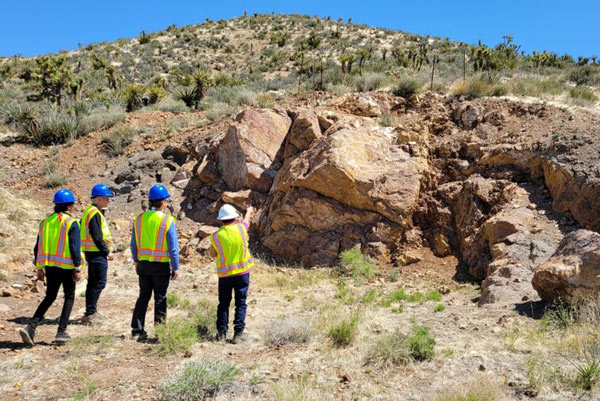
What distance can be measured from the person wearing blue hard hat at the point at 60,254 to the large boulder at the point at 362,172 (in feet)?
16.7

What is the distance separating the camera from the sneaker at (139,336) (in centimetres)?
520

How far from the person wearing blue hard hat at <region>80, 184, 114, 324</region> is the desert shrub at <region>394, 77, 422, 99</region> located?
29.6 feet

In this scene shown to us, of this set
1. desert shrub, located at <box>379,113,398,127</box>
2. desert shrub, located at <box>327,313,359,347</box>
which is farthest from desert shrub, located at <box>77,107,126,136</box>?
desert shrub, located at <box>327,313,359,347</box>

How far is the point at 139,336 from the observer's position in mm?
5227

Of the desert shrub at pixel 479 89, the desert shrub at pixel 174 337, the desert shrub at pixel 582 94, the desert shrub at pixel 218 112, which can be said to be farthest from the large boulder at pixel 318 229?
the desert shrub at pixel 582 94

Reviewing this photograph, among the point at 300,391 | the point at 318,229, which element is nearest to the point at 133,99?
the point at 318,229

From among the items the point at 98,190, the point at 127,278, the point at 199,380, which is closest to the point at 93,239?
the point at 98,190

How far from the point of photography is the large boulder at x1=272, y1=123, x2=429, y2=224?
9.00 m

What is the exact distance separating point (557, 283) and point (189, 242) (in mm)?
7075

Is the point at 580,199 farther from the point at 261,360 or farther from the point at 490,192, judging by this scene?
the point at 261,360

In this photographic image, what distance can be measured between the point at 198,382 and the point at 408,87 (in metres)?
10.4

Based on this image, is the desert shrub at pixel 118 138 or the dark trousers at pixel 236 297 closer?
the dark trousers at pixel 236 297

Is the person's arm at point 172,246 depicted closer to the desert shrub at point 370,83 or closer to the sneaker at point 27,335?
the sneaker at point 27,335

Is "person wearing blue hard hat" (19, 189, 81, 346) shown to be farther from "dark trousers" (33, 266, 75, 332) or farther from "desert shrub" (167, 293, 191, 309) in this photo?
"desert shrub" (167, 293, 191, 309)
